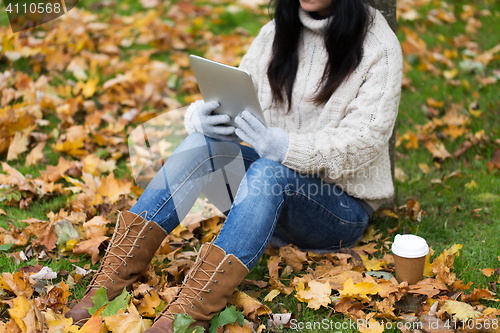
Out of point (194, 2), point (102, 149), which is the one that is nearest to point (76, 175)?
point (102, 149)

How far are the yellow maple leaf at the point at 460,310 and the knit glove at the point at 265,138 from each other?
78cm

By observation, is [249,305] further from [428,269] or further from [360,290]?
[428,269]

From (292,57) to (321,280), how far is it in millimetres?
984

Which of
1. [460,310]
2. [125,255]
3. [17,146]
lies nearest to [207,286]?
[125,255]

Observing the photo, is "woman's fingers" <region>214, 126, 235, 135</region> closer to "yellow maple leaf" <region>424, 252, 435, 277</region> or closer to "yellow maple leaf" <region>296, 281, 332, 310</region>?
"yellow maple leaf" <region>296, 281, 332, 310</region>

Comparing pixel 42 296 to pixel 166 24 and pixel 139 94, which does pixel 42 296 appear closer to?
pixel 139 94

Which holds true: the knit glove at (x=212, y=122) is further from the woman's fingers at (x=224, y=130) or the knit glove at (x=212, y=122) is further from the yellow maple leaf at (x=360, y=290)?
the yellow maple leaf at (x=360, y=290)

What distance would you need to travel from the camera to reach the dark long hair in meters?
1.75

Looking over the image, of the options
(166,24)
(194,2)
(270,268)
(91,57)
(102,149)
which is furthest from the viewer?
(194,2)

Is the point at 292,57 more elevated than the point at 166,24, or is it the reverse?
the point at 292,57

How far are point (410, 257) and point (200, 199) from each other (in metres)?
0.97

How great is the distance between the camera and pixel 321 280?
1.78 meters

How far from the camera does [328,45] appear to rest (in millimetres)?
1821

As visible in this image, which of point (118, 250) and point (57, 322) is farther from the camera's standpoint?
point (118, 250)
